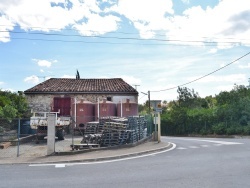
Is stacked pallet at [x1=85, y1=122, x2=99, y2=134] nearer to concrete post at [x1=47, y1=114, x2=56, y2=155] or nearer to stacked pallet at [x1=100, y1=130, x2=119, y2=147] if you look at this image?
stacked pallet at [x1=100, y1=130, x2=119, y2=147]

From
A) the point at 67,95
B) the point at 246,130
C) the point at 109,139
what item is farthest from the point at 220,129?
the point at 109,139

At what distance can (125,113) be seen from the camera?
98.5ft

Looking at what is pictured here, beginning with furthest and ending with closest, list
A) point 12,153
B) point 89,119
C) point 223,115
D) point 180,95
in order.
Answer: point 180,95, point 223,115, point 89,119, point 12,153

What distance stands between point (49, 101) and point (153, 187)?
83.0 feet

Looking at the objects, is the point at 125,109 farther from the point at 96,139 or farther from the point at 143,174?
the point at 143,174

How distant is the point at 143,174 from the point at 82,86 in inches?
973

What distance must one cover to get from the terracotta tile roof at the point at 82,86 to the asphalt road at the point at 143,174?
1973 cm

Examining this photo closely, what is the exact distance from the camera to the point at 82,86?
33.4 metres

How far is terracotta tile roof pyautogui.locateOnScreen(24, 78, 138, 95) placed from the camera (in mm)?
31781

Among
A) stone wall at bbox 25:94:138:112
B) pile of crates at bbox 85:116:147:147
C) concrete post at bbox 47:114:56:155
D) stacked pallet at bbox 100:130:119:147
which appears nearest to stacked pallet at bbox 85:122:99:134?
pile of crates at bbox 85:116:147:147

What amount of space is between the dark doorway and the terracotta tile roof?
0.85 meters

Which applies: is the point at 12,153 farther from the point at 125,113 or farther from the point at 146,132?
the point at 125,113

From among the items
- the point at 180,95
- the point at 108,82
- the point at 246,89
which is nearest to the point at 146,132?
the point at 108,82

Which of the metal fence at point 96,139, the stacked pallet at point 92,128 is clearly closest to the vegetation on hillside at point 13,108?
the metal fence at point 96,139
